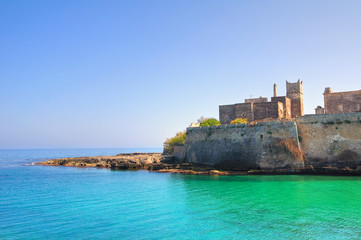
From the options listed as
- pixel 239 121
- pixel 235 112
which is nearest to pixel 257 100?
pixel 235 112

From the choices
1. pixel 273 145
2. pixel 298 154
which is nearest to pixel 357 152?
pixel 298 154

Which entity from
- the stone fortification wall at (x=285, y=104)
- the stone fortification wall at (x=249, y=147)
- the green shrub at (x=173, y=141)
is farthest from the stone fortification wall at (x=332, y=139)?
the green shrub at (x=173, y=141)

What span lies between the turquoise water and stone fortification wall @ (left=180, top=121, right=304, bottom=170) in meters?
2.62

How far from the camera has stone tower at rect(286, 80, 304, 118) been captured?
36938 millimetres

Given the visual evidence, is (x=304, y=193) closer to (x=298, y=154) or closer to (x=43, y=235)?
(x=298, y=154)

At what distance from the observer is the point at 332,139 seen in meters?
24.1

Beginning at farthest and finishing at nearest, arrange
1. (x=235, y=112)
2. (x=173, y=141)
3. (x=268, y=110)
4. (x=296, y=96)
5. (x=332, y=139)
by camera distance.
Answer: (x=173, y=141)
(x=296, y=96)
(x=235, y=112)
(x=268, y=110)
(x=332, y=139)

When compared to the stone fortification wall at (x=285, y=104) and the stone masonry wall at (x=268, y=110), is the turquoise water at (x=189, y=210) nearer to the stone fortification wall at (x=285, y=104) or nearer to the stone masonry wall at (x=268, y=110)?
the stone masonry wall at (x=268, y=110)

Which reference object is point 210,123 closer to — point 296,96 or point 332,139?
point 296,96

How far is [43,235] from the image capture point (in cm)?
1101

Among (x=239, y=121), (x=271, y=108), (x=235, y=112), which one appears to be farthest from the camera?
(x=235, y=112)

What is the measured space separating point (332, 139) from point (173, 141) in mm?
21788

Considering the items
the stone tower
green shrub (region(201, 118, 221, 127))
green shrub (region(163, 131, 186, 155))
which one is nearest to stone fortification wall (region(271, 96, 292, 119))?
the stone tower

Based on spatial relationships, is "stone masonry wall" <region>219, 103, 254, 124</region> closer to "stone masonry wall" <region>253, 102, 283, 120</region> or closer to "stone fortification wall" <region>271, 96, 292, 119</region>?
"stone masonry wall" <region>253, 102, 283, 120</region>
